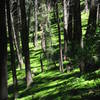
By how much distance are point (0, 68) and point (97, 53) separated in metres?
6.89

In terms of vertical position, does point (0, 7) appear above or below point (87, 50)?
above

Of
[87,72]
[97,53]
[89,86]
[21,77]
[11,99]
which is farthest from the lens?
[21,77]

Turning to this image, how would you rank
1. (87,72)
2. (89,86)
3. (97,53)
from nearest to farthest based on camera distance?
(89,86)
(97,53)
(87,72)

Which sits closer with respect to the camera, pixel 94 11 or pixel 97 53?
pixel 97 53

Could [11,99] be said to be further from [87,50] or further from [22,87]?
[87,50]

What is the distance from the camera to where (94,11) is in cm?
2045

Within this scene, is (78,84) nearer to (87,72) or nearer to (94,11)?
(87,72)

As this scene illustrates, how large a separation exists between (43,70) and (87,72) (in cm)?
1550

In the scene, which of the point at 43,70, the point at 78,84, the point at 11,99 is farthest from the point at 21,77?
the point at 78,84

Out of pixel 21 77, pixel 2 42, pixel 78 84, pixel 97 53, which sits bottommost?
pixel 21 77

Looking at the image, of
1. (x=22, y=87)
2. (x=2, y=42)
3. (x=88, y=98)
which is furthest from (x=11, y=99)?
(x=2, y=42)

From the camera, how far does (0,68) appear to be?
10102 millimetres

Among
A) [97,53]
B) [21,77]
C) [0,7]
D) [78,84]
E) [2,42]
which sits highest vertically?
[0,7]

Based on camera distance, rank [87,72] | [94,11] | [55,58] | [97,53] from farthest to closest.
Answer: [55,58]
[94,11]
[87,72]
[97,53]
